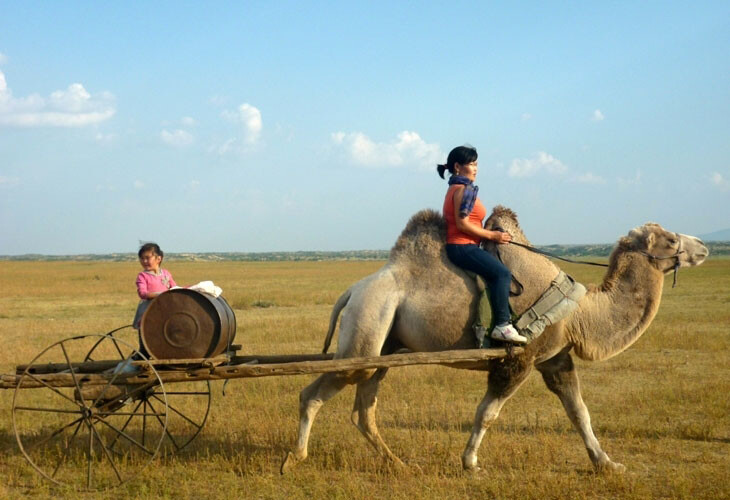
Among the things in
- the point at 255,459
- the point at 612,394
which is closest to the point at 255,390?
the point at 255,459

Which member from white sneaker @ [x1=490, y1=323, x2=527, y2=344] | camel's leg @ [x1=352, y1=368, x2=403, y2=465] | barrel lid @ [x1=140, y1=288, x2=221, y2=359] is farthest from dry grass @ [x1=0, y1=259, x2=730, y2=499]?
white sneaker @ [x1=490, y1=323, x2=527, y2=344]

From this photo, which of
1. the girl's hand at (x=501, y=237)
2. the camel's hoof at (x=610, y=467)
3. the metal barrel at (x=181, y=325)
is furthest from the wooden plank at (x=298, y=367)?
the camel's hoof at (x=610, y=467)

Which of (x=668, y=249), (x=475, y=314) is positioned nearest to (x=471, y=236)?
(x=475, y=314)

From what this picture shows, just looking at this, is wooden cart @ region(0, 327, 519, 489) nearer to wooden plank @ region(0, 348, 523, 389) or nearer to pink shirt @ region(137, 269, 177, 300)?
wooden plank @ region(0, 348, 523, 389)

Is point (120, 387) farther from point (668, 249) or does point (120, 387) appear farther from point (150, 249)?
point (668, 249)

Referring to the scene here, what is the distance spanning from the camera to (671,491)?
615cm

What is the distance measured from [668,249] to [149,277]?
5.39 metres

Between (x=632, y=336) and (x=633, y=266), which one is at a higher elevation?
(x=633, y=266)

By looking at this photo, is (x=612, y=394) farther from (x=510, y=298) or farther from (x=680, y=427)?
(x=510, y=298)

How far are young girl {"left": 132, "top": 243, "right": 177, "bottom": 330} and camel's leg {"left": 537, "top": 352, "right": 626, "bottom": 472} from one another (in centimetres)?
414

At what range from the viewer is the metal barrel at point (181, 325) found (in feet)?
22.7

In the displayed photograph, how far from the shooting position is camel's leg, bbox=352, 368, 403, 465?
7195 millimetres

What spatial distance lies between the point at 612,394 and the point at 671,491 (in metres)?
4.28

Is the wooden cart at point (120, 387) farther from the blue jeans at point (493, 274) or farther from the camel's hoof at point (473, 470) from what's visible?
the camel's hoof at point (473, 470)
